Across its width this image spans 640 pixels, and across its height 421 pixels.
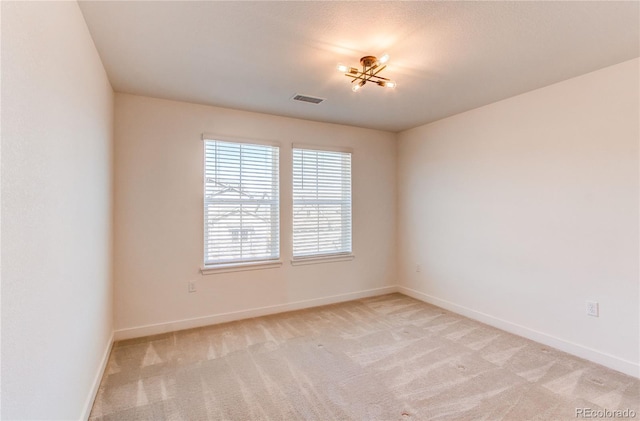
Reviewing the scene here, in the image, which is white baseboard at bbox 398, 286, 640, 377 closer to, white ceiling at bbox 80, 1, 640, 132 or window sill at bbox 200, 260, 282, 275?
window sill at bbox 200, 260, 282, 275

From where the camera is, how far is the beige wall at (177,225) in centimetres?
318

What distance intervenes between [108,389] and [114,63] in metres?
2.56

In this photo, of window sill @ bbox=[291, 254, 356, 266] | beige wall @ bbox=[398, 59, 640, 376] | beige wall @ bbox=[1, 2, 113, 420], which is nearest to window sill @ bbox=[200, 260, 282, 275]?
window sill @ bbox=[291, 254, 356, 266]

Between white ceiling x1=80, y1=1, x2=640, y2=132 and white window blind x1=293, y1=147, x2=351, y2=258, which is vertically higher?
white ceiling x1=80, y1=1, x2=640, y2=132

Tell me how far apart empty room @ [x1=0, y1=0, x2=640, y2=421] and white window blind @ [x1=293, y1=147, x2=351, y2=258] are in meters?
0.04

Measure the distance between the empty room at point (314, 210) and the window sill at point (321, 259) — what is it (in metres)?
0.04

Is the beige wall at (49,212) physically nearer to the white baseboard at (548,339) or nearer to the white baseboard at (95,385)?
the white baseboard at (95,385)

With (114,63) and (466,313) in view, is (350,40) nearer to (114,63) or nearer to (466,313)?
(114,63)

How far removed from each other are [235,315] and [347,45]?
3.12 metres

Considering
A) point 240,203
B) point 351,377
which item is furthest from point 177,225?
point 351,377

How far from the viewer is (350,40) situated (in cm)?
216

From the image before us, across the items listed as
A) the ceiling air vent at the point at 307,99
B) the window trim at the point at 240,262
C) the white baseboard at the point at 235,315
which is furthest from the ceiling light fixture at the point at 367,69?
the white baseboard at the point at 235,315

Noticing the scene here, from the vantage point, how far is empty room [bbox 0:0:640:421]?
1.58m

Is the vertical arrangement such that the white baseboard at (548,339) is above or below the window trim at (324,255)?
below
